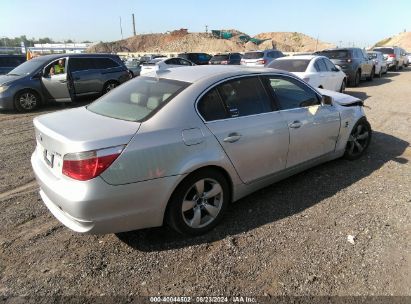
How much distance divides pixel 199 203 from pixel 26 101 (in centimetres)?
897

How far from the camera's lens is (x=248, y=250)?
3461 millimetres

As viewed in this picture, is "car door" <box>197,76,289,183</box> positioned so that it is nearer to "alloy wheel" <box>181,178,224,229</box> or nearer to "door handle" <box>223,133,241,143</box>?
"door handle" <box>223,133,241,143</box>

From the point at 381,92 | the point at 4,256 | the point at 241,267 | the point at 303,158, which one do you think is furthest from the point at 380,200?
the point at 381,92

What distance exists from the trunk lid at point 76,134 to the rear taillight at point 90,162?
0.13ft

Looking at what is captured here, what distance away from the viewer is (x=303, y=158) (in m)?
4.63

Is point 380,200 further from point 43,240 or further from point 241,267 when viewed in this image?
point 43,240

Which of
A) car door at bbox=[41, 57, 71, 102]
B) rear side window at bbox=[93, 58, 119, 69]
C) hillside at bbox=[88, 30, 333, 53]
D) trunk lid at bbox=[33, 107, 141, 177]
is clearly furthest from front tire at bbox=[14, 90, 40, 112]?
hillside at bbox=[88, 30, 333, 53]

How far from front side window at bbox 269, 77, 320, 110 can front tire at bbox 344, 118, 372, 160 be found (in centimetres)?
116

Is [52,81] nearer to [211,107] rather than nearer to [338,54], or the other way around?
[211,107]

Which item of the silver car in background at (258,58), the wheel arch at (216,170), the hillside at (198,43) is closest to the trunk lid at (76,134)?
the wheel arch at (216,170)

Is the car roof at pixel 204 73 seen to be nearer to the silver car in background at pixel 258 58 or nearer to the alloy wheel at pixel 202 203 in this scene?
the alloy wheel at pixel 202 203

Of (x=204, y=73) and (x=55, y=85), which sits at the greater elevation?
(x=204, y=73)

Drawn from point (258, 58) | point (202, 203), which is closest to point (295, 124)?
point (202, 203)

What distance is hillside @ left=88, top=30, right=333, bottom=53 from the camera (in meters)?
82.2
